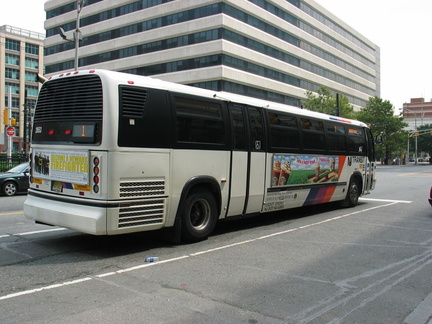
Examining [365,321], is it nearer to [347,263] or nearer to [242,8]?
[347,263]

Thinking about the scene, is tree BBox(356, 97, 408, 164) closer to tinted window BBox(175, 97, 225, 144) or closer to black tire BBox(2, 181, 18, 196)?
black tire BBox(2, 181, 18, 196)

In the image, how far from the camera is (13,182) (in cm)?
1588

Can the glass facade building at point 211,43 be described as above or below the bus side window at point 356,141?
above

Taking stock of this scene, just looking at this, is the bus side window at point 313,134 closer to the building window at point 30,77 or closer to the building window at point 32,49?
the building window at point 30,77

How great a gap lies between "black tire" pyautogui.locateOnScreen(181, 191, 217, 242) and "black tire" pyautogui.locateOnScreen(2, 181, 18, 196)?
1128 centimetres

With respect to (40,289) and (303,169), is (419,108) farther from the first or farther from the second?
(40,289)

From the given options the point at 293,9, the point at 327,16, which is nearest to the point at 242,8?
the point at 293,9

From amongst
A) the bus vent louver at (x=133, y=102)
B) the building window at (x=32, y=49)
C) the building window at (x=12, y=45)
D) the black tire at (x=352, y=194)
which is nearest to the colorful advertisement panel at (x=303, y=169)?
the black tire at (x=352, y=194)

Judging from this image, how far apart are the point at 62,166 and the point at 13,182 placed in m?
10.7

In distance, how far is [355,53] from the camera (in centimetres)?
8806

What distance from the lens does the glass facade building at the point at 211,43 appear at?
173 ft

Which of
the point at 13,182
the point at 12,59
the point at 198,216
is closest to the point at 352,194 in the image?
the point at 198,216

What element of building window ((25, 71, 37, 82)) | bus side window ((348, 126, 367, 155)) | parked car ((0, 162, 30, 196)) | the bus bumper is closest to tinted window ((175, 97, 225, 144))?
the bus bumper

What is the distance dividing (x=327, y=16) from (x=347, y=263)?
77.7m
